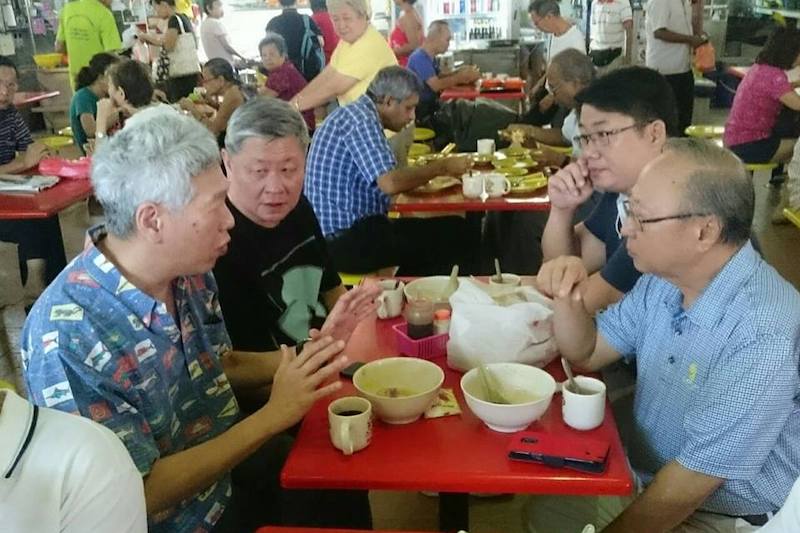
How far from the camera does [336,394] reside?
1.67 m

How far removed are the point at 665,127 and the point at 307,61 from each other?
4687 mm

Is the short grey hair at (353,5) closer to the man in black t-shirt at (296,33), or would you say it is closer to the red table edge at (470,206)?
the red table edge at (470,206)

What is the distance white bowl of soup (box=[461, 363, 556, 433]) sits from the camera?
1.46 m

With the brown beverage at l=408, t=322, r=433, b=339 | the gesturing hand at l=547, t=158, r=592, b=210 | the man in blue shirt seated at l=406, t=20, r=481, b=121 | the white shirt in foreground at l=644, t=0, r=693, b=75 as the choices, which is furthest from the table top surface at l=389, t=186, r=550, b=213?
the white shirt in foreground at l=644, t=0, r=693, b=75

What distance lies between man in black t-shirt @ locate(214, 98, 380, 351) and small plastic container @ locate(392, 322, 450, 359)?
1.59ft

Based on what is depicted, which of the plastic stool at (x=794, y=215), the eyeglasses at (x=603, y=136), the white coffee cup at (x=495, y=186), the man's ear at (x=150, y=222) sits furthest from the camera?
the plastic stool at (x=794, y=215)

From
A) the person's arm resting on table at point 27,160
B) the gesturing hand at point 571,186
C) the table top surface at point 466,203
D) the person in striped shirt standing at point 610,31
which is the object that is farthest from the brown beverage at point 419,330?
the person in striped shirt standing at point 610,31

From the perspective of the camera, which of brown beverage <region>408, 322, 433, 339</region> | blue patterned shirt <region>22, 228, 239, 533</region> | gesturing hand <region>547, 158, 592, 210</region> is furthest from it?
gesturing hand <region>547, 158, 592, 210</region>

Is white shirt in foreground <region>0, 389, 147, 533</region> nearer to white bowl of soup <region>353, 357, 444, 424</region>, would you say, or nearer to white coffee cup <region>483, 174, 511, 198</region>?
white bowl of soup <region>353, 357, 444, 424</region>

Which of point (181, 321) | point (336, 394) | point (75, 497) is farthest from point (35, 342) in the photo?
point (336, 394)

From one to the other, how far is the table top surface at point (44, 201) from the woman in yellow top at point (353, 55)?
1.23 meters

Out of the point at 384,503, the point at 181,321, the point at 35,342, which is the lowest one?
the point at 384,503

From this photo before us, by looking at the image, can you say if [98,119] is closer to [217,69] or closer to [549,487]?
[217,69]

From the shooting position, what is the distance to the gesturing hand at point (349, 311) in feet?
5.77
